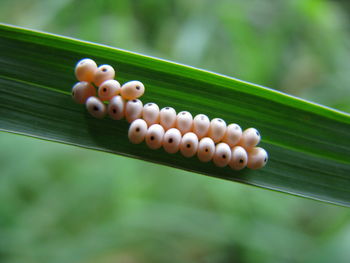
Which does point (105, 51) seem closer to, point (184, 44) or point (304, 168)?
point (304, 168)

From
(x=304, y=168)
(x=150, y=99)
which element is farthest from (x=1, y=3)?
(x=304, y=168)

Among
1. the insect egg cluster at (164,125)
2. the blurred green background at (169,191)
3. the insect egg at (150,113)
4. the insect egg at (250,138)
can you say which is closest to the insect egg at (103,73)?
the insect egg cluster at (164,125)

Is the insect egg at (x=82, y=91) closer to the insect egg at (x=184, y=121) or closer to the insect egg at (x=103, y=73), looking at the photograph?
the insect egg at (x=103, y=73)

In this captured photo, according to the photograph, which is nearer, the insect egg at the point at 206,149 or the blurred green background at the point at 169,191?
the insect egg at the point at 206,149

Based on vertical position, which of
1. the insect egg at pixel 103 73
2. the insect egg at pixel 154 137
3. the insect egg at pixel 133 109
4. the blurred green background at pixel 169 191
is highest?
the insect egg at pixel 103 73

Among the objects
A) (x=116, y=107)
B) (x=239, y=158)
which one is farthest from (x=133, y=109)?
(x=239, y=158)

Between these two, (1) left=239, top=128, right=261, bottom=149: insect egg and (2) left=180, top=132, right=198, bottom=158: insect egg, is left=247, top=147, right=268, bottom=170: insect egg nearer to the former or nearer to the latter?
(1) left=239, top=128, right=261, bottom=149: insect egg

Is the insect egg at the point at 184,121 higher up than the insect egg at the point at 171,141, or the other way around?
the insect egg at the point at 184,121
